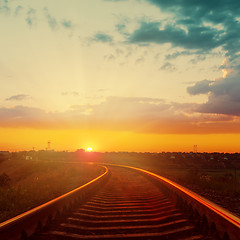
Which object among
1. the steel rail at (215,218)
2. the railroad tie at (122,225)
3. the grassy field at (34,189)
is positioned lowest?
the grassy field at (34,189)

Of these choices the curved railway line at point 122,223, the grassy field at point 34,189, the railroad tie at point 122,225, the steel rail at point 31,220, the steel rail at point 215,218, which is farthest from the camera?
the grassy field at point 34,189

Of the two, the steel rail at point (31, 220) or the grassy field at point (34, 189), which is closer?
the steel rail at point (31, 220)

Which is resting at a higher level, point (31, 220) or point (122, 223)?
point (31, 220)

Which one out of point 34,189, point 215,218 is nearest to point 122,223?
point 215,218

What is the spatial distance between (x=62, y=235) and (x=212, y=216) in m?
2.56

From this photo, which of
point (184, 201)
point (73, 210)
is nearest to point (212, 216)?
point (184, 201)

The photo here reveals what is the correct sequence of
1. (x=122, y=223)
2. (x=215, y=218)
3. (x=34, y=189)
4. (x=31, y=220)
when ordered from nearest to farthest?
(x=31, y=220)
(x=215, y=218)
(x=122, y=223)
(x=34, y=189)

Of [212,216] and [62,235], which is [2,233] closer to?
[62,235]

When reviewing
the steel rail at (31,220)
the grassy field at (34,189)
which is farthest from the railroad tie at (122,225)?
the grassy field at (34,189)

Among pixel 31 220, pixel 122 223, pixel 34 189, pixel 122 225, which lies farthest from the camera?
pixel 34 189

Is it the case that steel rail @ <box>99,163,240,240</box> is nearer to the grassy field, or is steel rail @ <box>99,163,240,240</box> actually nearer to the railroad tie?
the railroad tie

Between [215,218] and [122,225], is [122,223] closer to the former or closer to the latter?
[122,225]

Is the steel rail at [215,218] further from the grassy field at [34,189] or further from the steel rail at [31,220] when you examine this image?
the grassy field at [34,189]

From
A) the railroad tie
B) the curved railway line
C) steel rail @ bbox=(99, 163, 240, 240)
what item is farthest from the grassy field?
steel rail @ bbox=(99, 163, 240, 240)
